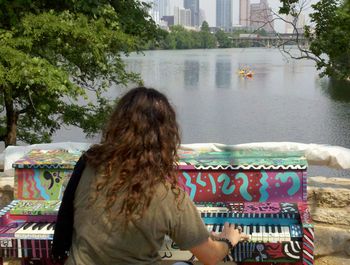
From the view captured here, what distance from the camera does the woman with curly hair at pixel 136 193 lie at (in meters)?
2.16

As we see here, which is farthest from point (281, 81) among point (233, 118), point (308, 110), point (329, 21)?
point (329, 21)

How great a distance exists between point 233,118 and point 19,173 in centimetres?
2333

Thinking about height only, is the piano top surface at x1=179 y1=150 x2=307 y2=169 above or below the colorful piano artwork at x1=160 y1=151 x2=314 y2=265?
above

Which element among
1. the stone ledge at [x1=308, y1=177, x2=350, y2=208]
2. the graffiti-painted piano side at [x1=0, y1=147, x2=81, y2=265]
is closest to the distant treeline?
the stone ledge at [x1=308, y1=177, x2=350, y2=208]

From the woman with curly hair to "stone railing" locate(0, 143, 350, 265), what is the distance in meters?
2.41

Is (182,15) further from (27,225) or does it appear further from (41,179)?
(27,225)

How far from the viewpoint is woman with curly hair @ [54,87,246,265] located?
2.16m

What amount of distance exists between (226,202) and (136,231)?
1949 mm

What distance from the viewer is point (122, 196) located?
7.11ft

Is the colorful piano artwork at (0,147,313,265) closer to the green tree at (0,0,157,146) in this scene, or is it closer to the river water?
the green tree at (0,0,157,146)

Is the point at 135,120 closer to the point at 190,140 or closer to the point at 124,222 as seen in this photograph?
the point at 124,222

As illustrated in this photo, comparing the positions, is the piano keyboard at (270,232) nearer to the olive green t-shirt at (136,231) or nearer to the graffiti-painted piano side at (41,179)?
the graffiti-painted piano side at (41,179)

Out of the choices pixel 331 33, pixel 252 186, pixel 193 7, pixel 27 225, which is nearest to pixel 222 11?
pixel 193 7

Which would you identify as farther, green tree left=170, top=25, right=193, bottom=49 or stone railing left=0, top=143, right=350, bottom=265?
green tree left=170, top=25, right=193, bottom=49
